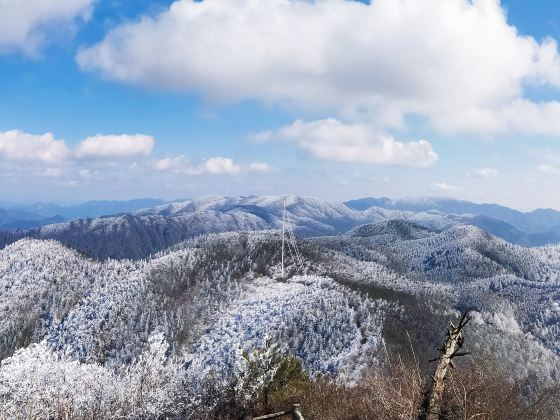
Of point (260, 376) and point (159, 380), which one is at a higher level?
point (260, 376)

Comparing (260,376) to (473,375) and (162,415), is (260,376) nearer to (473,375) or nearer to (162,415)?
(162,415)

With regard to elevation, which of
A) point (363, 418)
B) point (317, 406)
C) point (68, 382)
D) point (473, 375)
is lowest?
point (68, 382)

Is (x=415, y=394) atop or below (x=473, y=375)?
atop

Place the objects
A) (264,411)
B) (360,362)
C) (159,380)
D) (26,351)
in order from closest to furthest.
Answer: (264,411)
(159,380)
(26,351)
(360,362)

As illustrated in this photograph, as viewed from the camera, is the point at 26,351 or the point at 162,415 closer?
the point at 162,415

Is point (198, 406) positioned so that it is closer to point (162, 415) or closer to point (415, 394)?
point (162, 415)

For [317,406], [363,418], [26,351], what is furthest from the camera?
[26,351]

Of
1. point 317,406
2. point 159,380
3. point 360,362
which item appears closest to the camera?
point 317,406

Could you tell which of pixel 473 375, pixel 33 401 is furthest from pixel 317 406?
pixel 33 401

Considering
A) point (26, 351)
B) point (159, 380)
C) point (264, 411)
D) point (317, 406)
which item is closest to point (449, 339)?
point (317, 406)
